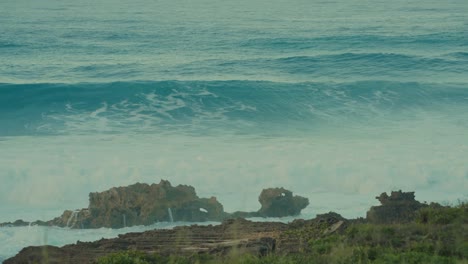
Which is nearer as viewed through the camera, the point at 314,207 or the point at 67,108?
the point at 314,207

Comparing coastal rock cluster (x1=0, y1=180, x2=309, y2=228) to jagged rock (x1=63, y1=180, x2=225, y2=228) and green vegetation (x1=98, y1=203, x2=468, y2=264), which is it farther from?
green vegetation (x1=98, y1=203, x2=468, y2=264)

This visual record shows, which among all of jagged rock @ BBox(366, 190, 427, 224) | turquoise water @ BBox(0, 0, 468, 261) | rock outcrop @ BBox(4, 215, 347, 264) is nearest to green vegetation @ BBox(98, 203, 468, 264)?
rock outcrop @ BBox(4, 215, 347, 264)

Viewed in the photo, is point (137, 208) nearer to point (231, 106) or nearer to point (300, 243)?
point (300, 243)

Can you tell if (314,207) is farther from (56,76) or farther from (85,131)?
(56,76)

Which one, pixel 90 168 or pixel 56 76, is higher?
pixel 56 76

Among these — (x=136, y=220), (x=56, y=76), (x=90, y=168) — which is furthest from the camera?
(x=56, y=76)

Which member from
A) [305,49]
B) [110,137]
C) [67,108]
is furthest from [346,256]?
[305,49]
